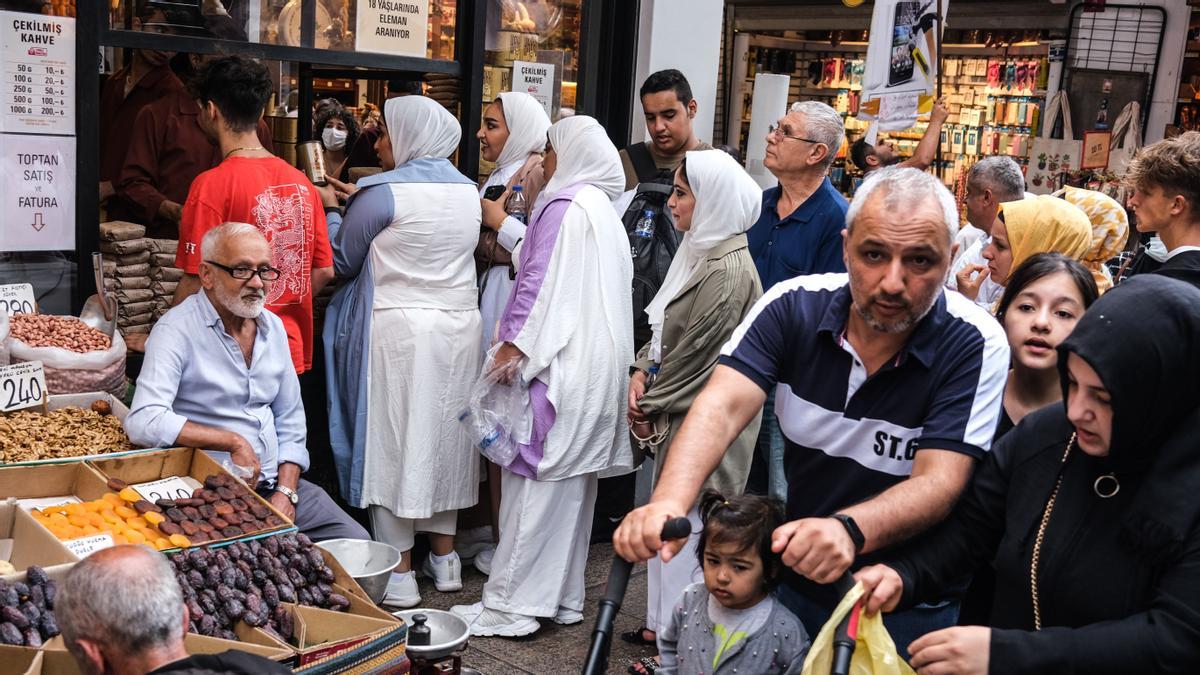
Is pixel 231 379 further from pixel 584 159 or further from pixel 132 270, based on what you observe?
pixel 584 159

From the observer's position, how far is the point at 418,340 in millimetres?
5027

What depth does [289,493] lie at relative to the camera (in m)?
4.15

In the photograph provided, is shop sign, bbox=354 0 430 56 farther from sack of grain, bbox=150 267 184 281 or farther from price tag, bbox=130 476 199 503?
price tag, bbox=130 476 199 503

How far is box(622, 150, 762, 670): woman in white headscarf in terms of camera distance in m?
4.40

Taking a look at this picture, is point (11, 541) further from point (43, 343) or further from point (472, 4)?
point (472, 4)

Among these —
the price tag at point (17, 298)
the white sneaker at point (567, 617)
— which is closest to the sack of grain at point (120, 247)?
the price tag at point (17, 298)

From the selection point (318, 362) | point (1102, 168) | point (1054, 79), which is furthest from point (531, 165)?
point (1054, 79)

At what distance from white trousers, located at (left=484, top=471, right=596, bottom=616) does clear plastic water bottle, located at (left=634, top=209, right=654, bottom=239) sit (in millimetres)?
1237

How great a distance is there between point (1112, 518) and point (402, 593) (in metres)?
3.58

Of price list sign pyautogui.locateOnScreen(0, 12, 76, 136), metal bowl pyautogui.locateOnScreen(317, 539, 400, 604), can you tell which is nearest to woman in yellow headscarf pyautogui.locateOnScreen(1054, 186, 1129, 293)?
metal bowl pyautogui.locateOnScreen(317, 539, 400, 604)

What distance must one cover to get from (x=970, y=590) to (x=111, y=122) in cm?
502

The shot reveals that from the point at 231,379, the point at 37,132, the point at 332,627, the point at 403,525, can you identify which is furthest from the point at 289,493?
the point at 37,132

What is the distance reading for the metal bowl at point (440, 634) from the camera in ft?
11.6

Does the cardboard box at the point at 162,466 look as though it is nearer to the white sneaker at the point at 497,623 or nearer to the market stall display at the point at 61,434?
the market stall display at the point at 61,434
